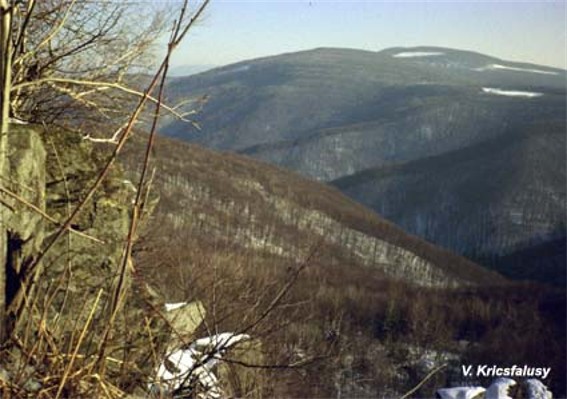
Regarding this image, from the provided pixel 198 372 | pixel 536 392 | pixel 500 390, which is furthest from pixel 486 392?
pixel 198 372

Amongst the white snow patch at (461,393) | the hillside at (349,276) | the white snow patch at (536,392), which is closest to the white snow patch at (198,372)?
the hillside at (349,276)

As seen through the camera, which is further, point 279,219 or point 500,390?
point 279,219

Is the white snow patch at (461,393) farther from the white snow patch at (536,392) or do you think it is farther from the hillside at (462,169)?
the hillside at (462,169)

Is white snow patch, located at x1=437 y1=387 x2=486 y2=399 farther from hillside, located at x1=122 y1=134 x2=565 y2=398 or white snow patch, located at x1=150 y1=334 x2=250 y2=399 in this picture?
white snow patch, located at x1=150 y1=334 x2=250 y2=399

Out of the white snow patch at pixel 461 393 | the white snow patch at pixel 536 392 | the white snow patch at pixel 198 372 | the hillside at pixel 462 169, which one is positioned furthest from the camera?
the hillside at pixel 462 169

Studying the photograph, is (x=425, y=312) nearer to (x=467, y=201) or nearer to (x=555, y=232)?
(x=555, y=232)

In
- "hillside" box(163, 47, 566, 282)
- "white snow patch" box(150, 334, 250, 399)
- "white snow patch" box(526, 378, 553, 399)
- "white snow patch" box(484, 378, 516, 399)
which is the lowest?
"hillside" box(163, 47, 566, 282)

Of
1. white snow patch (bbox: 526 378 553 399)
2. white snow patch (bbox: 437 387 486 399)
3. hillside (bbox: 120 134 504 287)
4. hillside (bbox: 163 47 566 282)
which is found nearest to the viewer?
white snow patch (bbox: 437 387 486 399)

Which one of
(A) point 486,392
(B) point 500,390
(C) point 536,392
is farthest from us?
(C) point 536,392

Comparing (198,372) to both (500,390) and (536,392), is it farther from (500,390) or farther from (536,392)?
(536,392)

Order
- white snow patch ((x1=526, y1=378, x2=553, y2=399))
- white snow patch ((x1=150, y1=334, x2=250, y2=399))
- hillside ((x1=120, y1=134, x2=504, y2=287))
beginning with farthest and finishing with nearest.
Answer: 1. hillside ((x1=120, y1=134, x2=504, y2=287))
2. white snow patch ((x1=526, y1=378, x2=553, y2=399))
3. white snow patch ((x1=150, y1=334, x2=250, y2=399))

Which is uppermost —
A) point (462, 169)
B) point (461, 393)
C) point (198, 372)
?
point (198, 372)

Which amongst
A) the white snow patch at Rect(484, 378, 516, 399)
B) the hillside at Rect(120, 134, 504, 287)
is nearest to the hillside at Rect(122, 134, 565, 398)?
the hillside at Rect(120, 134, 504, 287)

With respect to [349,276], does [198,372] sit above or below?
above
